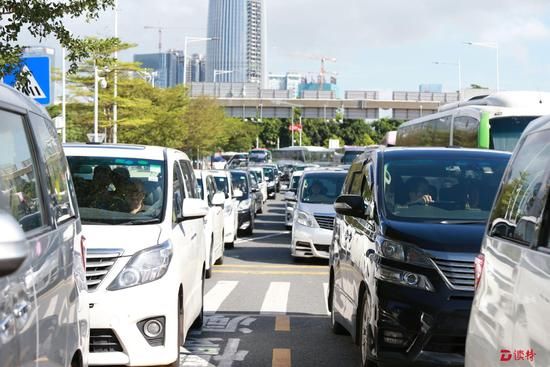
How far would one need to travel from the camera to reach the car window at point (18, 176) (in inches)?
144

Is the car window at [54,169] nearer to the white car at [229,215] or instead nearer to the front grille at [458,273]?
the front grille at [458,273]

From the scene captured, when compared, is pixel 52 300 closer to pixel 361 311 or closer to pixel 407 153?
pixel 361 311

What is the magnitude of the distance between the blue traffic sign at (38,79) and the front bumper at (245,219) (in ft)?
34.1

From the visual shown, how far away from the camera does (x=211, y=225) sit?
1552 centimetres

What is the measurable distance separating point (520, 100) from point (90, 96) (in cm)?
3205

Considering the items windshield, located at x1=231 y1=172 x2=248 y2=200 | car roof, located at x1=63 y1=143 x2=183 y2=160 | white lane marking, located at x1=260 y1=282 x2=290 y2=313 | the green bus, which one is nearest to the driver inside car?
car roof, located at x1=63 y1=143 x2=183 y2=160

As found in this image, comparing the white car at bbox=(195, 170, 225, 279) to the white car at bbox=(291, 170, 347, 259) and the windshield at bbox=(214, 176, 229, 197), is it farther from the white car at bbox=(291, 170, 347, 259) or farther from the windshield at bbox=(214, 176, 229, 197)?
the windshield at bbox=(214, 176, 229, 197)

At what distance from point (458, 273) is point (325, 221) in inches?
452

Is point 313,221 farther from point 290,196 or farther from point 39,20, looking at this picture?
point 39,20

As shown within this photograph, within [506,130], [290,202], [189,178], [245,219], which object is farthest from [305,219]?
[290,202]

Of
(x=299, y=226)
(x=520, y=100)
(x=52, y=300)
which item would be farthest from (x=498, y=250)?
(x=520, y=100)

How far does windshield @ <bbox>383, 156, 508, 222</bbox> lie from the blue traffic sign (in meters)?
7.13

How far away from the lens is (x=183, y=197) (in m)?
8.79

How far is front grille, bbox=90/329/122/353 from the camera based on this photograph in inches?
274
